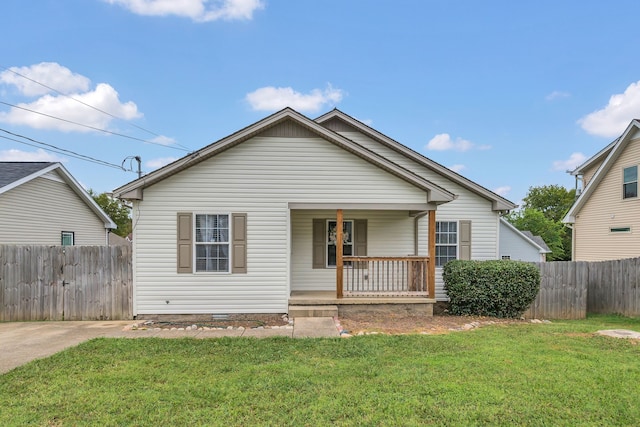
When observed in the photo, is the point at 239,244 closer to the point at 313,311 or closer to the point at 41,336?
the point at 313,311

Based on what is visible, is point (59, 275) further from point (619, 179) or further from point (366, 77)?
point (619, 179)

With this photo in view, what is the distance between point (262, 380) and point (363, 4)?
42.4ft

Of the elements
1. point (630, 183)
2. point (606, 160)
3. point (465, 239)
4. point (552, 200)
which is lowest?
point (465, 239)

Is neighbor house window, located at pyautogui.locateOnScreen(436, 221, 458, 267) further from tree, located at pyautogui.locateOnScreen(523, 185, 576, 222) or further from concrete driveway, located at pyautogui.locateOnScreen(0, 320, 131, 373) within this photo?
tree, located at pyautogui.locateOnScreen(523, 185, 576, 222)

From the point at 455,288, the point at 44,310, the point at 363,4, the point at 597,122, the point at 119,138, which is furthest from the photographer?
the point at 597,122

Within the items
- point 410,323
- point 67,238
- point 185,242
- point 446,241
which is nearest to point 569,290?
point 446,241

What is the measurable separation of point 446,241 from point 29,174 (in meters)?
14.0

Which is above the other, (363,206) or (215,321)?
(363,206)

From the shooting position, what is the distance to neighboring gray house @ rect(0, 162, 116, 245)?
11516 millimetres

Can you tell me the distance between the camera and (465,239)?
10.7 m

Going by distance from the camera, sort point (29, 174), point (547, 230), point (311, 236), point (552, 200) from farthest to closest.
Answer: point (552, 200)
point (547, 230)
point (29, 174)
point (311, 236)

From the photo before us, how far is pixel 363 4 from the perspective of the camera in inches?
503

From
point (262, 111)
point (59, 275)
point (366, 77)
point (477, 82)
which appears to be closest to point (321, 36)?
point (366, 77)

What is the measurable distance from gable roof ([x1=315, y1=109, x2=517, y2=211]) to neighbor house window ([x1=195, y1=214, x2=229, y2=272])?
4852 millimetres
